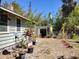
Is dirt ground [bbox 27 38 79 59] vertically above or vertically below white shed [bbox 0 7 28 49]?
below

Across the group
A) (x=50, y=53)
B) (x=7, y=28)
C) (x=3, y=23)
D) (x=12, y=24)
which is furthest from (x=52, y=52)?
(x=3, y=23)

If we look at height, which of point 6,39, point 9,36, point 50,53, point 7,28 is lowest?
point 50,53

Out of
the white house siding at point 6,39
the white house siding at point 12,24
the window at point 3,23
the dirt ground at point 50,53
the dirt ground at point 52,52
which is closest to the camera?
the dirt ground at point 50,53

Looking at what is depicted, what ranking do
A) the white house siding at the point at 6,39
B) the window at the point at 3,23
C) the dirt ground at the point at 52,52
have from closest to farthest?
the dirt ground at the point at 52,52 < the window at the point at 3,23 < the white house siding at the point at 6,39

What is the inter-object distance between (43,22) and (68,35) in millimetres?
10656

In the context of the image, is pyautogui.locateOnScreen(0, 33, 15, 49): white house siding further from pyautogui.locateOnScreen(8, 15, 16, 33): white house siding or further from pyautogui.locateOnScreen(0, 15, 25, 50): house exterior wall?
pyautogui.locateOnScreen(8, 15, 16, 33): white house siding

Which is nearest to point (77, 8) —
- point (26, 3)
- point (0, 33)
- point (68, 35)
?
point (26, 3)

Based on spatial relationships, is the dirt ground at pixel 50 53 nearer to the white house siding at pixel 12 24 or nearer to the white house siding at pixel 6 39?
the white house siding at pixel 6 39

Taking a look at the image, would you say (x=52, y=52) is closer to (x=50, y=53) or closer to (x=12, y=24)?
(x=50, y=53)

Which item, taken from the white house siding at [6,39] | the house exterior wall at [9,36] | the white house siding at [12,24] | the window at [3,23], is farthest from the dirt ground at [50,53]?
the white house siding at [12,24]

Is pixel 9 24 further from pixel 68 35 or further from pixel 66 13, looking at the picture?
pixel 66 13

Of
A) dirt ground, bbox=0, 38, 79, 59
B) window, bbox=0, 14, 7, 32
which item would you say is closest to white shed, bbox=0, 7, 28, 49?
window, bbox=0, 14, 7, 32

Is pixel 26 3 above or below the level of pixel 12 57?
above

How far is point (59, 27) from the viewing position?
33.0 m
